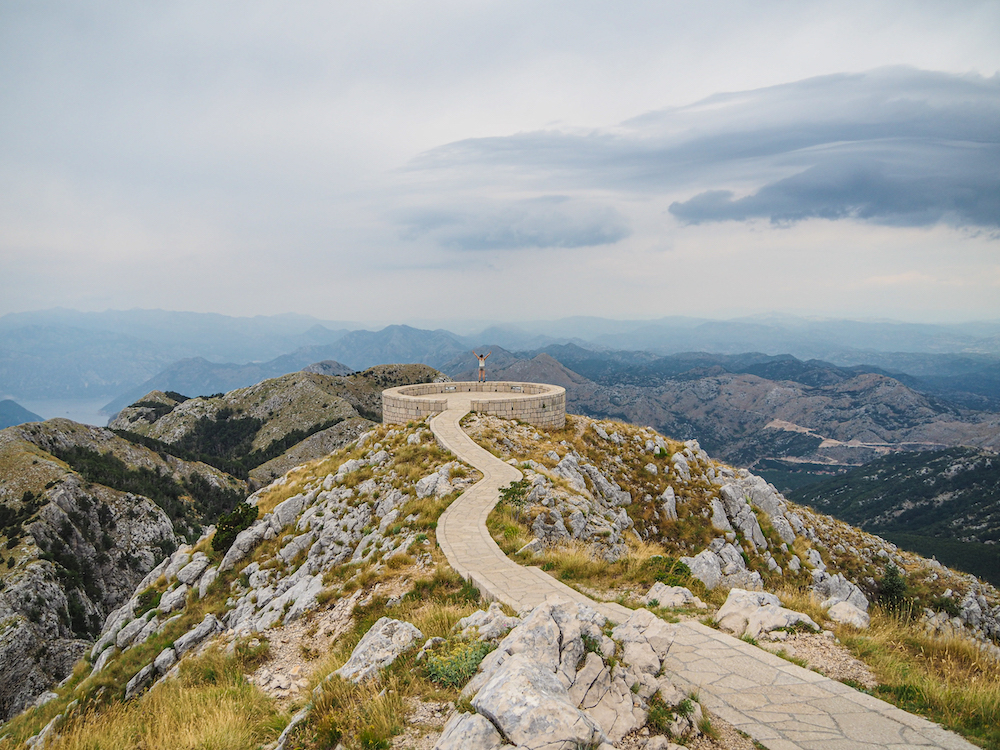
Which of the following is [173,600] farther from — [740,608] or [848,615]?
[848,615]

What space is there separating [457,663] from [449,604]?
453 cm

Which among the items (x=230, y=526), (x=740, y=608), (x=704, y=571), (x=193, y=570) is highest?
(x=740, y=608)

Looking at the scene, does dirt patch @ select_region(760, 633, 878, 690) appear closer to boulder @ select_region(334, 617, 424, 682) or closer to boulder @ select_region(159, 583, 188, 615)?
boulder @ select_region(334, 617, 424, 682)

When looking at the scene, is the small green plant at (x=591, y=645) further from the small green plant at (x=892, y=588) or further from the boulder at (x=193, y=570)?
the small green plant at (x=892, y=588)

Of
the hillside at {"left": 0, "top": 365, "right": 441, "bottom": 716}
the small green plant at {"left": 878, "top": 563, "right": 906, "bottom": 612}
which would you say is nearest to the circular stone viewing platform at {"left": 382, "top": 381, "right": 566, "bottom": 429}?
the small green plant at {"left": 878, "top": 563, "right": 906, "bottom": 612}

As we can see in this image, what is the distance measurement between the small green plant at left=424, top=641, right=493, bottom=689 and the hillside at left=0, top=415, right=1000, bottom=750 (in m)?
0.03

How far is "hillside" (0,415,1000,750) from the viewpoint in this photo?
709 centimetres

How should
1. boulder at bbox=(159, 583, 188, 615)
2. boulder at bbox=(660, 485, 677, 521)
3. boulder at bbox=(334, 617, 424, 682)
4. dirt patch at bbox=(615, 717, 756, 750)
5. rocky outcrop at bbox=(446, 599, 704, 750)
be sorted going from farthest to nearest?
boulder at bbox=(660, 485, 677, 521) < boulder at bbox=(159, 583, 188, 615) < boulder at bbox=(334, 617, 424, 682) < dirt patch at bbox=(615, 717, 756, 750) < rocky outcrop at bbox=(446, 599, 704, 750)

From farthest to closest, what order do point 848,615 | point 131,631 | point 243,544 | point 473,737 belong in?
point 243,544 < point 131,631 < point 848,615 < point 473,737

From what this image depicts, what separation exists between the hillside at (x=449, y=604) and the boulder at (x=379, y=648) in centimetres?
4

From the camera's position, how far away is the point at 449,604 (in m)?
11.9

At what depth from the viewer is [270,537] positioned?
2477 cm

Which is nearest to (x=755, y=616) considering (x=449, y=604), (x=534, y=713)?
(x=449, y=604)

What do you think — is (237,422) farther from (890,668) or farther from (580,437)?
(890,668)
